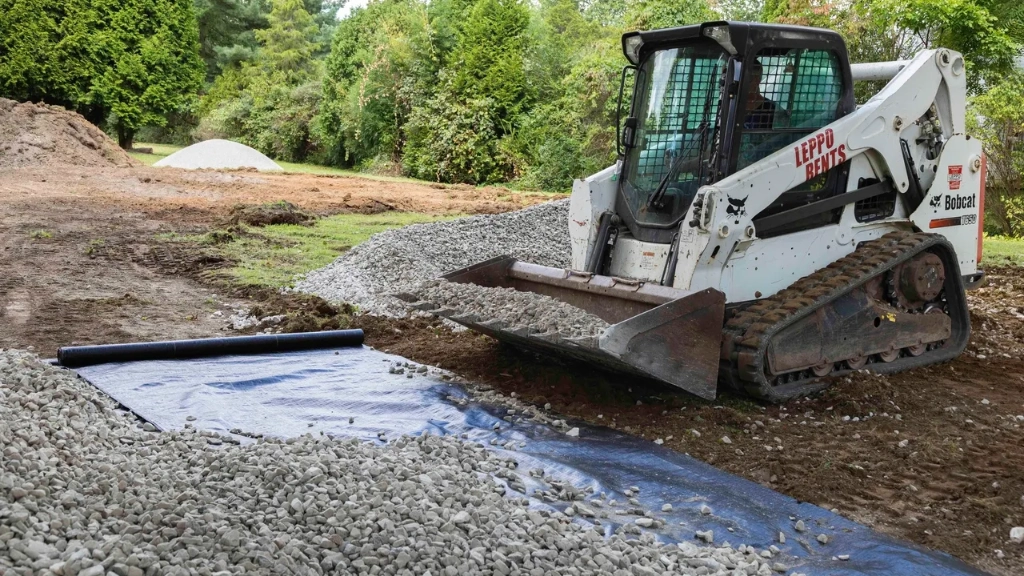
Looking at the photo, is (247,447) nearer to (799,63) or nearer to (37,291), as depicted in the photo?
(799,63)

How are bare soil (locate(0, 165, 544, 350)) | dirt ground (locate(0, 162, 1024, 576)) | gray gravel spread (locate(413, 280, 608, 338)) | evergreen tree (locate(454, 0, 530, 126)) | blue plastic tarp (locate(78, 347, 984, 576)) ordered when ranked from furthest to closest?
1. evergreen tree (locate(454, 0, 530, 126))
2. bare soil (locate(0, 165, 544, 350))
3. gray gravel spread (locate(413, 280, 608, 338))
4. dirt ground (locate(0, 162, 1024, 576))
5. blue plastic tarp (locate(78, 347, 984, 576))

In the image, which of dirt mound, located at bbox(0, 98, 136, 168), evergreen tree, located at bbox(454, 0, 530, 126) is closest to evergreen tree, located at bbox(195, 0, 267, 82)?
dirt mound, located at bbox(0, 98, 136, 168)

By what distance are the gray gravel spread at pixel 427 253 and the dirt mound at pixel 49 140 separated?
11911 mm

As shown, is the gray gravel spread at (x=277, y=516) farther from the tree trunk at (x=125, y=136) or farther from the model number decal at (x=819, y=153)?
the tree trunk at (x=125, y=136)

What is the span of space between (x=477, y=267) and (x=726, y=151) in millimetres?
1956

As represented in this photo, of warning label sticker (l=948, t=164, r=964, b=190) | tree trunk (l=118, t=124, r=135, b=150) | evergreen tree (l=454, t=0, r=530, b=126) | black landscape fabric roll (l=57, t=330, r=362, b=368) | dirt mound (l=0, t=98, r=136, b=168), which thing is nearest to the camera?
black landscape fabric roll (l=57, t=330, r=362, b=368)

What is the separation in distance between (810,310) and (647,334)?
1283 millimetres

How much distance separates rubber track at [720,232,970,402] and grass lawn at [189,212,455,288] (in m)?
5.40

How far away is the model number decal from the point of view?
239 inches

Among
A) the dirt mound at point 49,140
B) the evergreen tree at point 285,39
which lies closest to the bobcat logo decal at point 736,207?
the dirt mound at point 49,140

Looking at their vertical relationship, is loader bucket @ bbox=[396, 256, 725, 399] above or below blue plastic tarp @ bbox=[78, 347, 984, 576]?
above

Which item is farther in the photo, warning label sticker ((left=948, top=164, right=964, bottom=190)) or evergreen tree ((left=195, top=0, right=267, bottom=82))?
evergreen tree ((left=195, top=0, right=267, bottom=82))

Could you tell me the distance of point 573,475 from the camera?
4.61m

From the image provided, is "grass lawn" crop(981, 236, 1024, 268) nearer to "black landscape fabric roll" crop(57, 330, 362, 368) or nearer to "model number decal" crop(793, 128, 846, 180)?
"model number decal" crop(793, 128, 846, 180)
